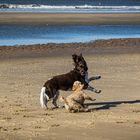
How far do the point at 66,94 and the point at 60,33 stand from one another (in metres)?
24.9

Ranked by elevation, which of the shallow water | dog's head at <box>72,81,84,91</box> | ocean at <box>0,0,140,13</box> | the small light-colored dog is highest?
ocean at <box>0,0,140,13</box>

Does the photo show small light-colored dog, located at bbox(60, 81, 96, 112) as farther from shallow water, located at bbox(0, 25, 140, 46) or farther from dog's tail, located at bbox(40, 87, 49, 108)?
shallow water, located at bbox(0, 25, 140, 46)

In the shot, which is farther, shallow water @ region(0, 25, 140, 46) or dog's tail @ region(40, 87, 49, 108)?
shallow water @ region(0, 25, 140, 46)

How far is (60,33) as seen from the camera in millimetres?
38875

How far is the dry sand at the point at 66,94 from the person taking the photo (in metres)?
9.96

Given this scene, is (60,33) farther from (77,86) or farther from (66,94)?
(77,86)

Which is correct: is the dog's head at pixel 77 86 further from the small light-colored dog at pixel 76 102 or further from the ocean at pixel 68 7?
the ocean at pixel 68 7

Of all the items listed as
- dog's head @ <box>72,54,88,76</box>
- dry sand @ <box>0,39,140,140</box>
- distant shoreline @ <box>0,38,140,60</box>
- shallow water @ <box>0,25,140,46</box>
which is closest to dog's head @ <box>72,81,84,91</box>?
dog's head @ <box>72,54,88,76</box>

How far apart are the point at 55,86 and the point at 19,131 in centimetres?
222

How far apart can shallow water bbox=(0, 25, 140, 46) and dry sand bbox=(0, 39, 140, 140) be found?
8257 millimetres

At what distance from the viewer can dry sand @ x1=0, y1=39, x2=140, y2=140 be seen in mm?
9961

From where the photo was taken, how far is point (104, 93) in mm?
14312

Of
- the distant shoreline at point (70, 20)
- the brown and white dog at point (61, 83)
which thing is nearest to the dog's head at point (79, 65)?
the brown and white dog at point (61, 83)

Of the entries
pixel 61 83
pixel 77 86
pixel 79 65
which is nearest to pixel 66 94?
pixel 79 65
